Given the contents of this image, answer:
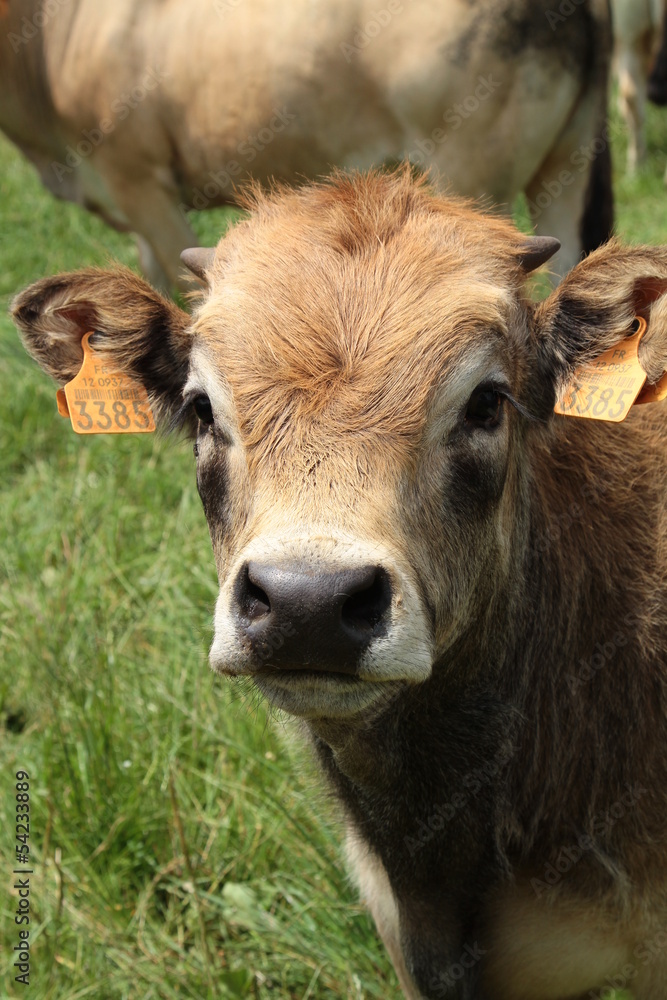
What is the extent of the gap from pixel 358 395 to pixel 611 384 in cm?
83

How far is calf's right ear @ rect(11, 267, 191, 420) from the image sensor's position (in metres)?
3.29

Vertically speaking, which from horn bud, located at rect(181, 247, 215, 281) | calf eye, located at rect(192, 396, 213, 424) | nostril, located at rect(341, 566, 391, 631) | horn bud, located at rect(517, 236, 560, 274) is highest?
horn bud, located at rect(181, 247, 215, 281)

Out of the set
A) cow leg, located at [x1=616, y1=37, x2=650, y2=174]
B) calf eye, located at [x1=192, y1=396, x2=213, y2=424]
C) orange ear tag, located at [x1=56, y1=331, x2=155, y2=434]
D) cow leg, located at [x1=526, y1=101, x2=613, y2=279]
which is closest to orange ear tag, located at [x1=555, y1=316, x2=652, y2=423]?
calf eye, located at [x1=192, y1=396, x2=213, y2=424]

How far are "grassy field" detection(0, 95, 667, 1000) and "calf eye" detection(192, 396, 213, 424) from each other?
739mm

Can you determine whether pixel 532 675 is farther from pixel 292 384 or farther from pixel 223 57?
pixel 223 57

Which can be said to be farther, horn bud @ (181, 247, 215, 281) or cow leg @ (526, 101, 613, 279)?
cow leg @ (526, 101, 613, 279)

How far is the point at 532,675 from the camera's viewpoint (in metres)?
3.23

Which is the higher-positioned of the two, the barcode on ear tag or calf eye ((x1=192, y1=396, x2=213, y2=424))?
calf eye ((x1=192, y1=396, x2=213, y2=424))

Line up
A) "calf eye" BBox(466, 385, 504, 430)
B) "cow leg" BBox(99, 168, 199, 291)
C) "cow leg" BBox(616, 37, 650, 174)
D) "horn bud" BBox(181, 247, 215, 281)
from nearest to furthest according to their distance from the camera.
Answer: "calf eye" BBox(466, 385, 504, 430) → "horn bud" BBox(181, 247, 215, 281) → "cow leg" BBox(99, 168, 199, 291) → "cow leg" BBox(616, 37, 650, 174)

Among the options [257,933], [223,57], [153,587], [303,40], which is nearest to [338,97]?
[303,40]

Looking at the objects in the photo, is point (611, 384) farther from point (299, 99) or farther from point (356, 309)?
point (299, 99)

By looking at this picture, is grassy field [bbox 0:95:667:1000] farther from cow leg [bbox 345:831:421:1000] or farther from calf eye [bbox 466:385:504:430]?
calf eye [bbox 466:385:504:430]

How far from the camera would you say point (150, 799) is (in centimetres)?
446

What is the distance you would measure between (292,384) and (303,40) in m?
4.86
